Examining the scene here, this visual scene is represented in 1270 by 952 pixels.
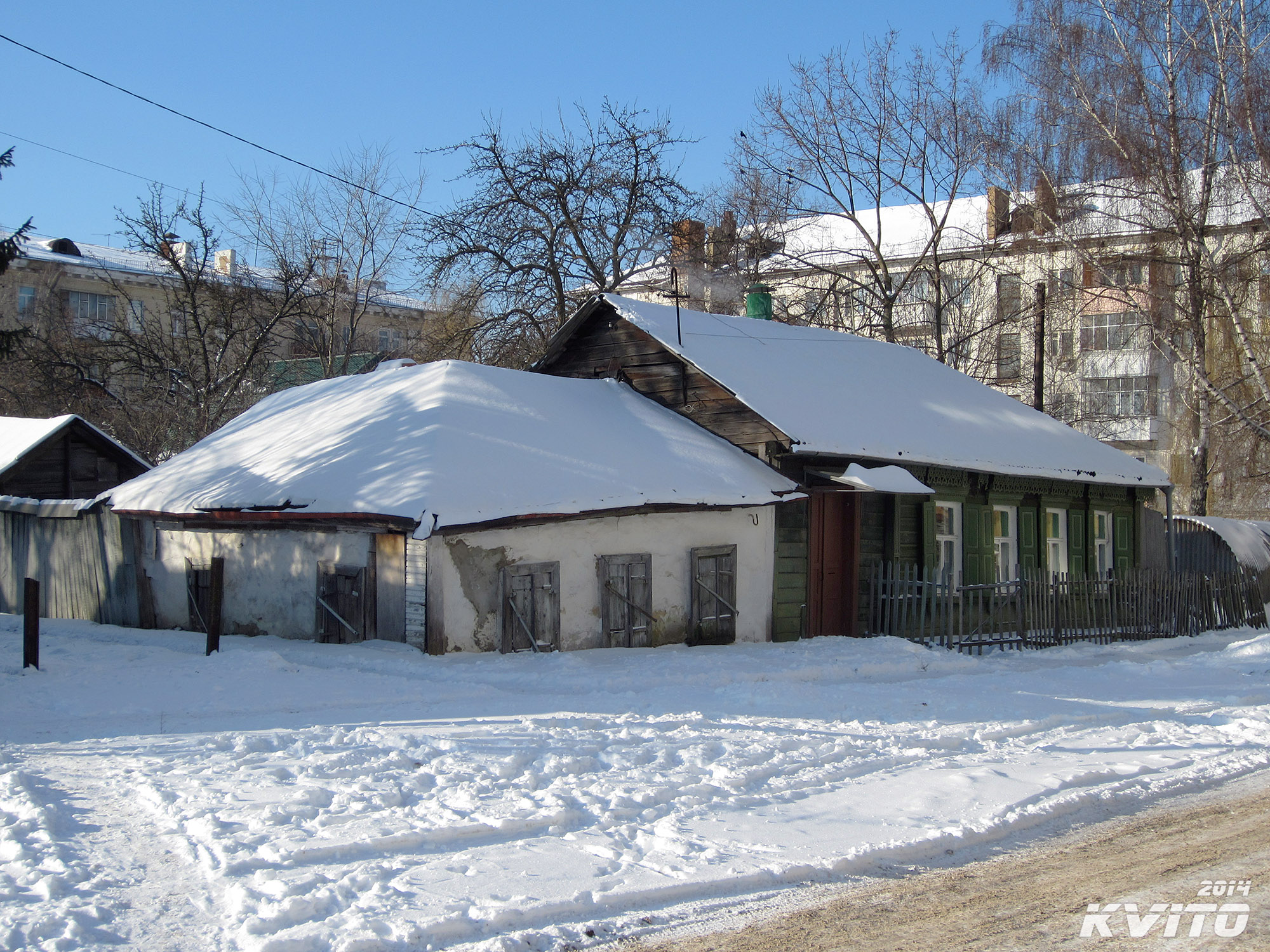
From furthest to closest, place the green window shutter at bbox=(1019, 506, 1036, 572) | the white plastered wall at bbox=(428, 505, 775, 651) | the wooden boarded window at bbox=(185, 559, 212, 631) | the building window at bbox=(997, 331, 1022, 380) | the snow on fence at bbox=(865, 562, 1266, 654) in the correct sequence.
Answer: the building window at bbox=(997, 331, 1022, 380) → the green window shutter at bbox=(1019, 506, 1036, 572) → the snow on fence at bbox=(865, 562, 1266, 654) → the wooden boarded window at bbox=(185, 559, 212, 631) → the white plastered wall at bbox=(428, 505, 775, 651)

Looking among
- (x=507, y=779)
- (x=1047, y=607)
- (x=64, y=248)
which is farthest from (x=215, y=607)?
(x=64, y=248)

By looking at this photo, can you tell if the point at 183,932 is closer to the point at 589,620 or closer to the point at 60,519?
the point at 589,620

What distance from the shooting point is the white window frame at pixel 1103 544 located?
2230 cm

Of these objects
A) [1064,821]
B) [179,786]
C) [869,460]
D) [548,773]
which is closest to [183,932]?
[179,786]

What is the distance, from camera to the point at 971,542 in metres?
19.0

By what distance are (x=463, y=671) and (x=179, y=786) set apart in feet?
15.2

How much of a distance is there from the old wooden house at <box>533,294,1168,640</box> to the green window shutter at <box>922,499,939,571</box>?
39mm

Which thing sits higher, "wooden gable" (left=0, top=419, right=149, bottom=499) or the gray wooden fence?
"wooden gable" (left=0, top=419, right=149, bottom=499)

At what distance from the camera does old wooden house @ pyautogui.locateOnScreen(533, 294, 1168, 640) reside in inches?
640

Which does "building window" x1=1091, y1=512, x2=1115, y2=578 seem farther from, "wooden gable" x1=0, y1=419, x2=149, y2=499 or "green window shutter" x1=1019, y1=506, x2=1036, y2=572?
"wooden gable" x1=0, y1=419, x2=149, y2=499

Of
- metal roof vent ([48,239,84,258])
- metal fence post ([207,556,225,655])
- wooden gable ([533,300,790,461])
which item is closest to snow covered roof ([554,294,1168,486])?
wooden gable ([533,300,790,461])

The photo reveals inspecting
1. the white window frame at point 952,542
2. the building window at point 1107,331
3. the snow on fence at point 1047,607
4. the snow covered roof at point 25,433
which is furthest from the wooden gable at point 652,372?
the building window at point 1107,331

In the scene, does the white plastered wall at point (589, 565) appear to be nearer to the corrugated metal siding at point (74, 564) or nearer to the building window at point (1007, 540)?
the building window at point (1007, 540)

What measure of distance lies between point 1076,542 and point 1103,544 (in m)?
1.56
